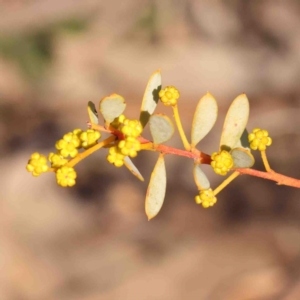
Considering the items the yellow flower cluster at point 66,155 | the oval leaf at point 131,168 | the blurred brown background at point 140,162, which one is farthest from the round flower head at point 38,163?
the blurred brown background at point 140,162

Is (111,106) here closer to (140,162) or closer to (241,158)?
(241,158)

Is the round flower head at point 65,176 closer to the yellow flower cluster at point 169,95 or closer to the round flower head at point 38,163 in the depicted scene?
the round flower head at point 38,163

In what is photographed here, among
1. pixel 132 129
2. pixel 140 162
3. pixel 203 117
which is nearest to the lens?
pixel 132 129

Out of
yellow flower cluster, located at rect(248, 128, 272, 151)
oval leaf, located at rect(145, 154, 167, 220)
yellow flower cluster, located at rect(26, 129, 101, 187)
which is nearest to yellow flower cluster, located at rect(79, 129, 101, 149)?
yellow flower cluster, located at rect(26, 129, 101, 187)

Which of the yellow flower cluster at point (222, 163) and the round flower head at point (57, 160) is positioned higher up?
the round flower head at point (57, 160)

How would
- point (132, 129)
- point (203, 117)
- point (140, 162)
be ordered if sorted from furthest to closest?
point (140, 162)
point (203, 117)
point (132, 129)

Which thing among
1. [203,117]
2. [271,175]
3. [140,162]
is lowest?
[271,175]

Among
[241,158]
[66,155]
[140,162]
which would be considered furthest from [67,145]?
[140,162]
